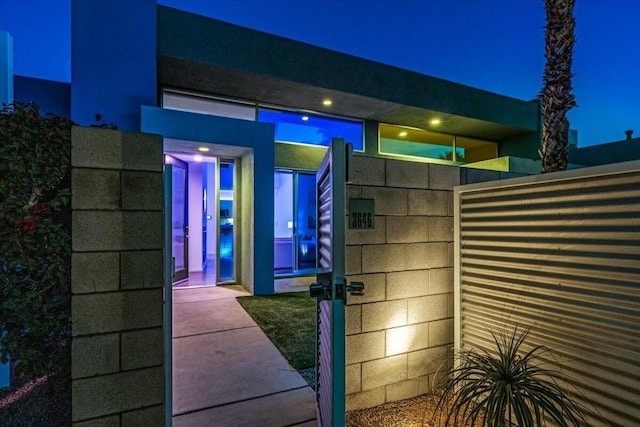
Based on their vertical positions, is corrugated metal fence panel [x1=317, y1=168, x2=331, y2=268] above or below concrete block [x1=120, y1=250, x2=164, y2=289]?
above

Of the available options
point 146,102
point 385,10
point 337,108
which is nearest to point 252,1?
point 385,10

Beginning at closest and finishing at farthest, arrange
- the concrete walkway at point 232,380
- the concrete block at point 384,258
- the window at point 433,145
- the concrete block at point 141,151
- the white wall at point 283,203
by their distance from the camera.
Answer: the concrete block at point 141,151 → the concrete walkway at point 232,380 → the concrete block at point 384,258 → the white wall at point 283,203 → the window at point 433,145

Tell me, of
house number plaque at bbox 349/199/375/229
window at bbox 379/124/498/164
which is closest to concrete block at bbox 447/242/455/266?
house number plaque at bbox 349/199/375/229

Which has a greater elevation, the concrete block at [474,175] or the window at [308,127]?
the window at [308,127]

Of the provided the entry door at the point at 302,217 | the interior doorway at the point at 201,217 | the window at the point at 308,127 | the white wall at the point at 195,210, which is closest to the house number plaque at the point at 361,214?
the interior doorway at the point at 201,217

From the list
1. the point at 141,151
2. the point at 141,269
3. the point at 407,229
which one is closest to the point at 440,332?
the point at 407,229

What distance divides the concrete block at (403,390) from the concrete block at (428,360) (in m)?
0.06

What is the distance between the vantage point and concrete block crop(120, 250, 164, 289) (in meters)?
1.53

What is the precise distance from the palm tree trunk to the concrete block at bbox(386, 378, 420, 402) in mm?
2555

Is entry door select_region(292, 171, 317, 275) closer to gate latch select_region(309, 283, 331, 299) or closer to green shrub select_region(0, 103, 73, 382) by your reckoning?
green shrub select_region(0, 103, 73, 382)

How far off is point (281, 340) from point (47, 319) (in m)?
2.26

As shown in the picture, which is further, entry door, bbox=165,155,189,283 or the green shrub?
entry door, bbox=165,155,189,283

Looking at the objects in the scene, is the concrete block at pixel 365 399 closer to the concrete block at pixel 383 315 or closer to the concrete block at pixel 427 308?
the concrete block at pixel 383 315

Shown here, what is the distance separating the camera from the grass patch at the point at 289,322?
3057mm
